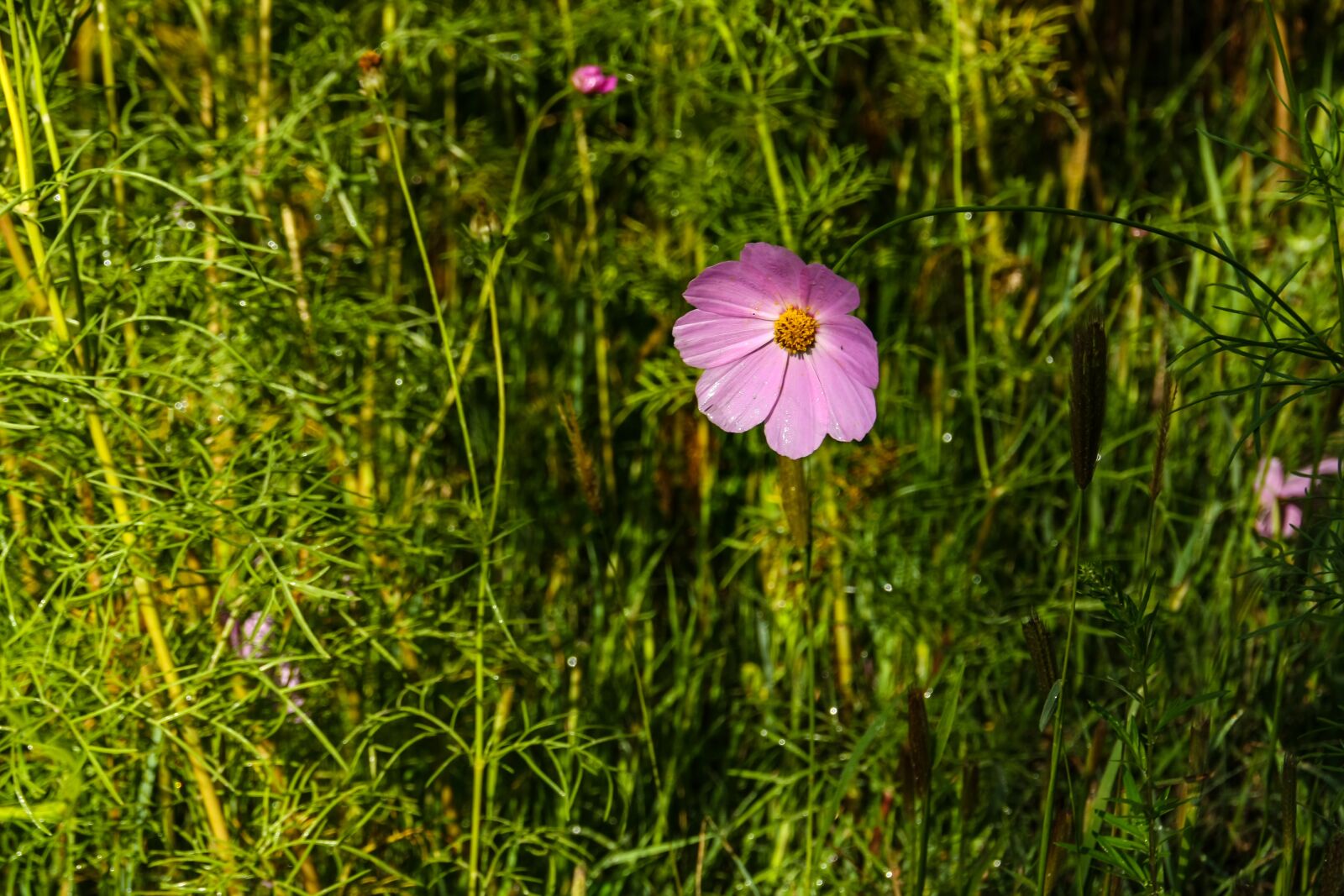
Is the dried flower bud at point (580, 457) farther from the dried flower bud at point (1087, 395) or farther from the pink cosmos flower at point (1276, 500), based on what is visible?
the pink cosmos flower at point (1276, 500)

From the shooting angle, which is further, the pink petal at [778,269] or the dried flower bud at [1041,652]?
the pink petal at [778,269]

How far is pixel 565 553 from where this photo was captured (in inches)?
60.8

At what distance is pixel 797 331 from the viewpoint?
897mm

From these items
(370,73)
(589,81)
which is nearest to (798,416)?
(370,73)

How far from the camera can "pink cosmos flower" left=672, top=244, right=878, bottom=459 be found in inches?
33.5

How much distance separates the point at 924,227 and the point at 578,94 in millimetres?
492

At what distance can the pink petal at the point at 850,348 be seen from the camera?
2.76ft

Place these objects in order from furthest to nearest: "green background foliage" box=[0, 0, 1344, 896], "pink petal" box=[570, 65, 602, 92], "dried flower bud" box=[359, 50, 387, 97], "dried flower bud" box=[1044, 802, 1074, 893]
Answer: "pink petal" box=[570, 65, 602, 92] < "green background foliage" box=[0, 0, 1344, 896] < "dried flower bud" box=[359, 50, 387, 97] < "dried flower bud" box=[1044, 802, 1074, 893]

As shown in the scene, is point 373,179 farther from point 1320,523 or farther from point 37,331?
point 1320,523

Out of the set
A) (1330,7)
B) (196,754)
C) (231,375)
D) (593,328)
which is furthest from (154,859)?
(1330,7)

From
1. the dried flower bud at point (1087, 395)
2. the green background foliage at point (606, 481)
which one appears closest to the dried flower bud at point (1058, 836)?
the green background foliage at point (606, 481)

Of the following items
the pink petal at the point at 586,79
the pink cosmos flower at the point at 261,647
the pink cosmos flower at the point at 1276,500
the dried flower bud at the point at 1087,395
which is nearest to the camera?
the dried flower bud at the point at 1087,395

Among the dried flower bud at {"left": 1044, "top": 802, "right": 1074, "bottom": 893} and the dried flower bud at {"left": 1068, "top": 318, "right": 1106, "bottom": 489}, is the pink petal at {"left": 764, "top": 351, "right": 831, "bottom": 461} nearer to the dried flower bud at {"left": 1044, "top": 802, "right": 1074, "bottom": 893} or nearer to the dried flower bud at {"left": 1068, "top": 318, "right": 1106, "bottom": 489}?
the dried flower bud at {"left": 1068, "top": 318, "right": 1106, "bottom": 489}

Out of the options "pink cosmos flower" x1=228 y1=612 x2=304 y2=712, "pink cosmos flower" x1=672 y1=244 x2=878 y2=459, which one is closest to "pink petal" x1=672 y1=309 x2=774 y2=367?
"pink cosmos flower" x1=672 y1=244 x2=878 y2=459
